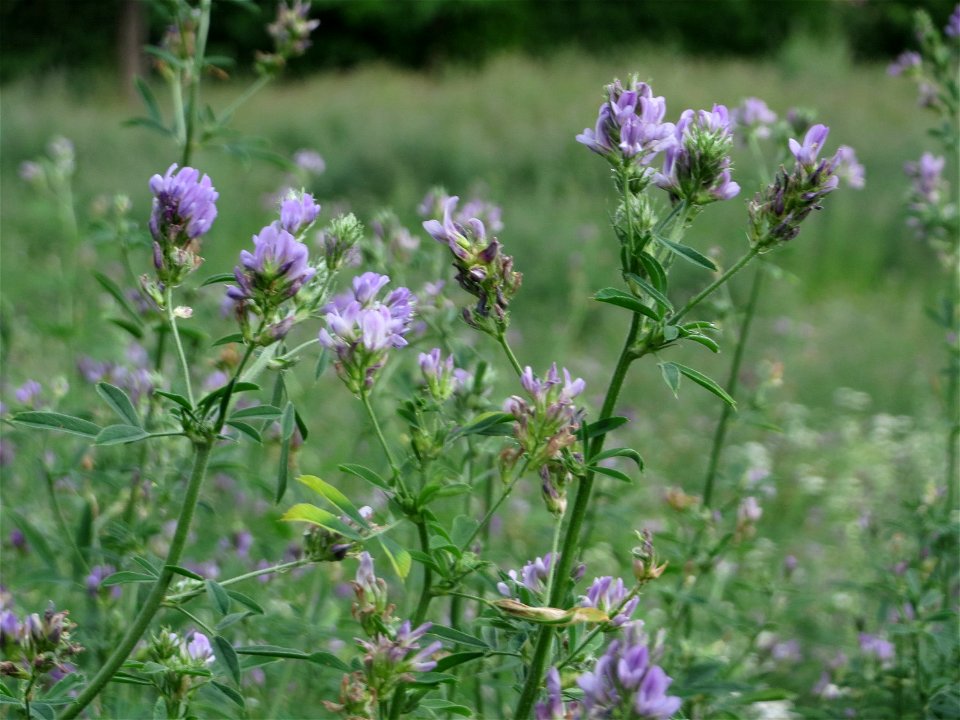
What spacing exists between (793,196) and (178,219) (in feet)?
2.11

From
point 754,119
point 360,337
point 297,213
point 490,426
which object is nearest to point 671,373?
point 490,426

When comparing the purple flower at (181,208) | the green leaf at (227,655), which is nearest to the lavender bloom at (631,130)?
the purple flower at (181,208)

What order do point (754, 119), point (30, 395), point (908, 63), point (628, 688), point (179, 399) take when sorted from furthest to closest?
point (908, 63), point (754, 119), point (30, 395), point (179, 399), point (628, 688)

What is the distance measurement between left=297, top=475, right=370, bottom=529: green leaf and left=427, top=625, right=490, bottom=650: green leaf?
129 millimetres

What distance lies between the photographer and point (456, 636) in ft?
3.61

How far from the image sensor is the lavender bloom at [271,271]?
3.39 feet

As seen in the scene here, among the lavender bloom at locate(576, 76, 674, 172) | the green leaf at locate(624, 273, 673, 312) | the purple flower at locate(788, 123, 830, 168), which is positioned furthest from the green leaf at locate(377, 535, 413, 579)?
the purple flower at locate(788, 123, 830, 168)

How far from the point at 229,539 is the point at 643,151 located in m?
1.54

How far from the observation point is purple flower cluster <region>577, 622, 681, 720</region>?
2.69 ft

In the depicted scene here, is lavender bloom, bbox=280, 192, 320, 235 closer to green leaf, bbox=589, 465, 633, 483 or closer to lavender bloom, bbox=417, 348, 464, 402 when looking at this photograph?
lavender bloom, bbox=417, 348, 464, 402

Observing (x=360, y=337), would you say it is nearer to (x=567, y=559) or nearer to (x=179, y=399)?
(x=179, y=399)

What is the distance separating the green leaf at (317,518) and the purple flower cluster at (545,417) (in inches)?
7.8

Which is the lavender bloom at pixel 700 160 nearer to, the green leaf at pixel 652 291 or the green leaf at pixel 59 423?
the green leaf at pixel 652 291

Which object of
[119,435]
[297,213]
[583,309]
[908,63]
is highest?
[583,309]
